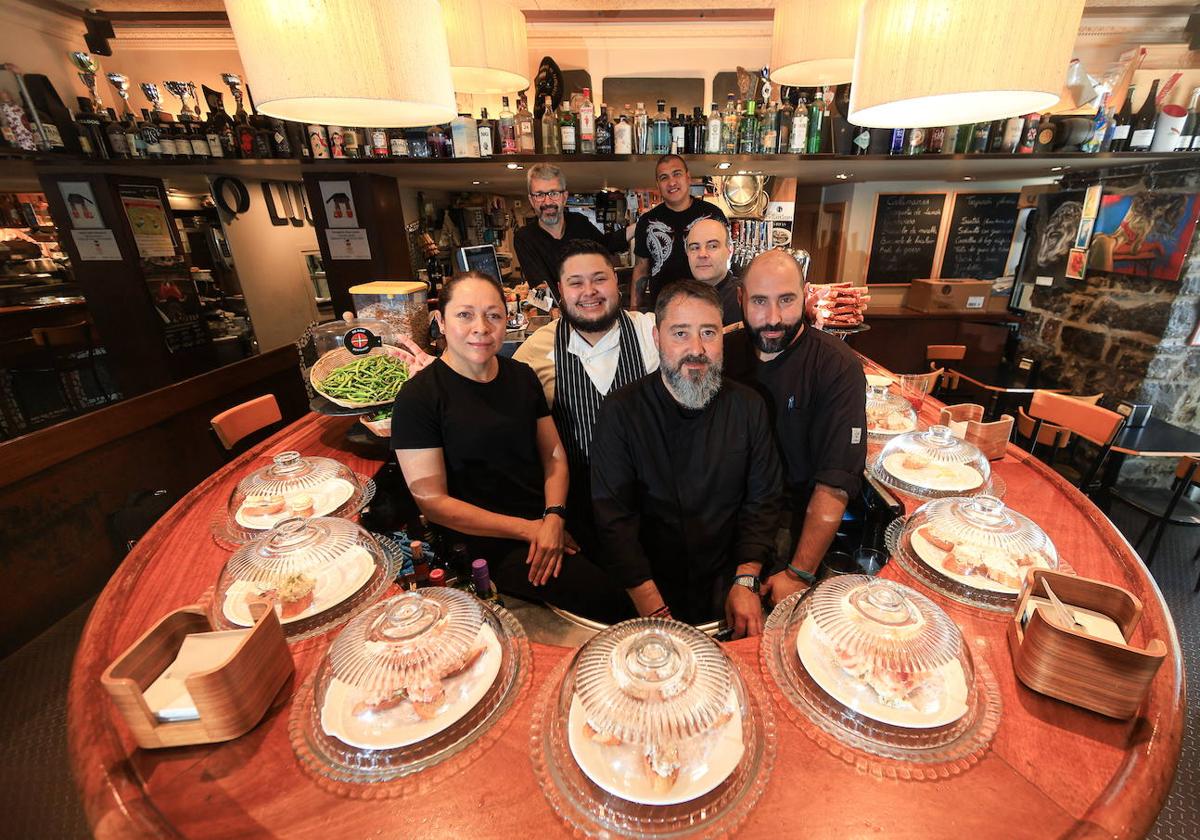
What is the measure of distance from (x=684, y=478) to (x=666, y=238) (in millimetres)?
2425

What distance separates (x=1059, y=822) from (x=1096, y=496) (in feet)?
10.3

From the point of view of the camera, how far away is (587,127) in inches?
143

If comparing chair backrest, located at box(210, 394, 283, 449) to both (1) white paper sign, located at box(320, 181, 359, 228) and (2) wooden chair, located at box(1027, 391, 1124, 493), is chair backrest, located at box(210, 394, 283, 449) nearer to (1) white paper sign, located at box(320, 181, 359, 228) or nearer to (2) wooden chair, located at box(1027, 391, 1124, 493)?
(1) white paper sign, located at box(320, 181, 359, 228)

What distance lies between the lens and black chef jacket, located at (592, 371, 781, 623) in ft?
6.37

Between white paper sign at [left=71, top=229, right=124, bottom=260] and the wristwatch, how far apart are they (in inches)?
213

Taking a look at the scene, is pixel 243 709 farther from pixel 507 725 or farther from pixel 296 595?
pixel 507 725

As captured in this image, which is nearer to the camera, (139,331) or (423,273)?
(139,331)

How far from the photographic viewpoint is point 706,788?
0.87m

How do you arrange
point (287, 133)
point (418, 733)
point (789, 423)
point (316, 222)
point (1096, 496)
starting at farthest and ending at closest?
point (316, 222)
point (287, 133)
point (1096, 496)
point (789, 423)
point (418, 733)

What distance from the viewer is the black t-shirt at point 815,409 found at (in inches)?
80.1

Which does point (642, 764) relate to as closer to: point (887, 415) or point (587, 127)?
point (887, 415)

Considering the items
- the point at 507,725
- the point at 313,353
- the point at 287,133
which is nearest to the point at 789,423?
the point at 507,725

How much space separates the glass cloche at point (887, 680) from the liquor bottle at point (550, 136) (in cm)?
365

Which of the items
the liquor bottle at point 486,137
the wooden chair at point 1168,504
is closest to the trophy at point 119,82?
the liquor bottle at point 486,137
